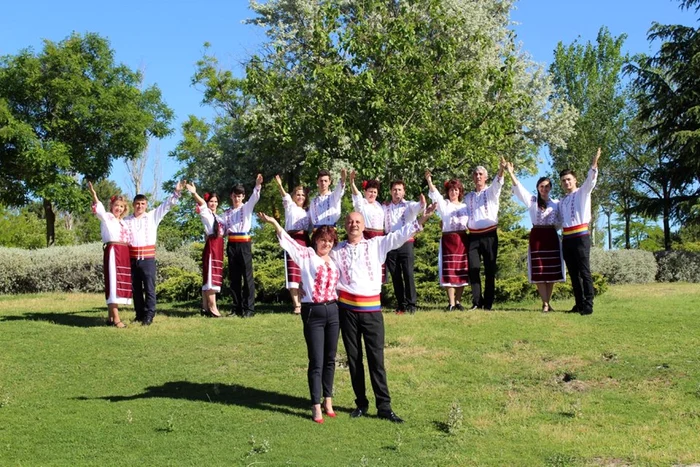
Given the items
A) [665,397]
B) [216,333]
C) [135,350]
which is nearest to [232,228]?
[216,333]

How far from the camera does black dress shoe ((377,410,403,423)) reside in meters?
7.42

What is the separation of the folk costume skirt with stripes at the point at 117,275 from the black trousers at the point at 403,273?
4.01 metres

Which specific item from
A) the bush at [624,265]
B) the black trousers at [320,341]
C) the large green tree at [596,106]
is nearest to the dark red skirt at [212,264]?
the black trousers at [320,341]

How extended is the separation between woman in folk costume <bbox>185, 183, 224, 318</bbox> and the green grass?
1.98ft

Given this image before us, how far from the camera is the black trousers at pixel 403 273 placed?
1242 cm

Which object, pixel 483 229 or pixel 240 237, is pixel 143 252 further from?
pixel 483 229

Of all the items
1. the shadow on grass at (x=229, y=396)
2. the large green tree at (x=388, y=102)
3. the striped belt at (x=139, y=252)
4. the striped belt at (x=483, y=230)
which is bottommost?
the shadow on grass at (x=229, y=396)

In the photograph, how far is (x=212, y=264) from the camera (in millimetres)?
13023

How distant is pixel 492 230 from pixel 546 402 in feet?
15.7

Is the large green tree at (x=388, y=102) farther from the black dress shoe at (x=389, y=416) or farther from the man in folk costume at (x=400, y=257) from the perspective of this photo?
the black dress shoe at (x=389, y=416)

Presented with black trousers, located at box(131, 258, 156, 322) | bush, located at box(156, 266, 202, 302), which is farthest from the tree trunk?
black trousers, located at box(131, 258, 156, 322)

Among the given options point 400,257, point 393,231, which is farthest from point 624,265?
point 393,231

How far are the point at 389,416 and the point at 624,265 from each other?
13869 mm

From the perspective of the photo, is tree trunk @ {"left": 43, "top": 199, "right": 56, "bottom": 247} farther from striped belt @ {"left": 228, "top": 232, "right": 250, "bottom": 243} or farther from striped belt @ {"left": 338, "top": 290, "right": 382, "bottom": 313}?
striped belt @ {"left": 338, "top": 290, "right": 382, "bottom": 313}
